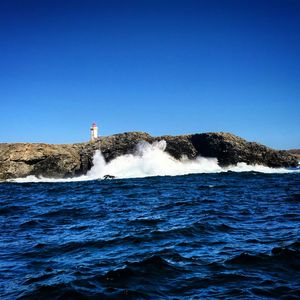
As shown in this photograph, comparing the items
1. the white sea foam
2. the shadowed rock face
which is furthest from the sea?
the shadowed rock face

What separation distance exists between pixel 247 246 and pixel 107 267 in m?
3.77

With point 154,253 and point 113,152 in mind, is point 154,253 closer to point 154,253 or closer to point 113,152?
point 154,253

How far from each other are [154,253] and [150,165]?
39.6m

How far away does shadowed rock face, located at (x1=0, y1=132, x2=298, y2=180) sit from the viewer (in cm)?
5091

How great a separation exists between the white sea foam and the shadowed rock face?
0.69 m

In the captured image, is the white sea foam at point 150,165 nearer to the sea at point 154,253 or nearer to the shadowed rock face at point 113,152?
the shadowed rock face at point 113,152

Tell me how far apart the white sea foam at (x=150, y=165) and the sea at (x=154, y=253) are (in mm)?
31554

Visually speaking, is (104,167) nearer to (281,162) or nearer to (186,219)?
(281,162)

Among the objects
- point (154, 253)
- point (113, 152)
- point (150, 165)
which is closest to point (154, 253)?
point (154, 253)

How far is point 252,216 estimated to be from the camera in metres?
14.6

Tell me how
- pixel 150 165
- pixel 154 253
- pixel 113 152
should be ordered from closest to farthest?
pixel 154 253 → pixel 150 165 → pixel 113 152

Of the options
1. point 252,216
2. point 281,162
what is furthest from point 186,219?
point 281,162

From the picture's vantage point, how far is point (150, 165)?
49.5m

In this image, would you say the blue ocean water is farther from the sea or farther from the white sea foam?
the white sea foam
